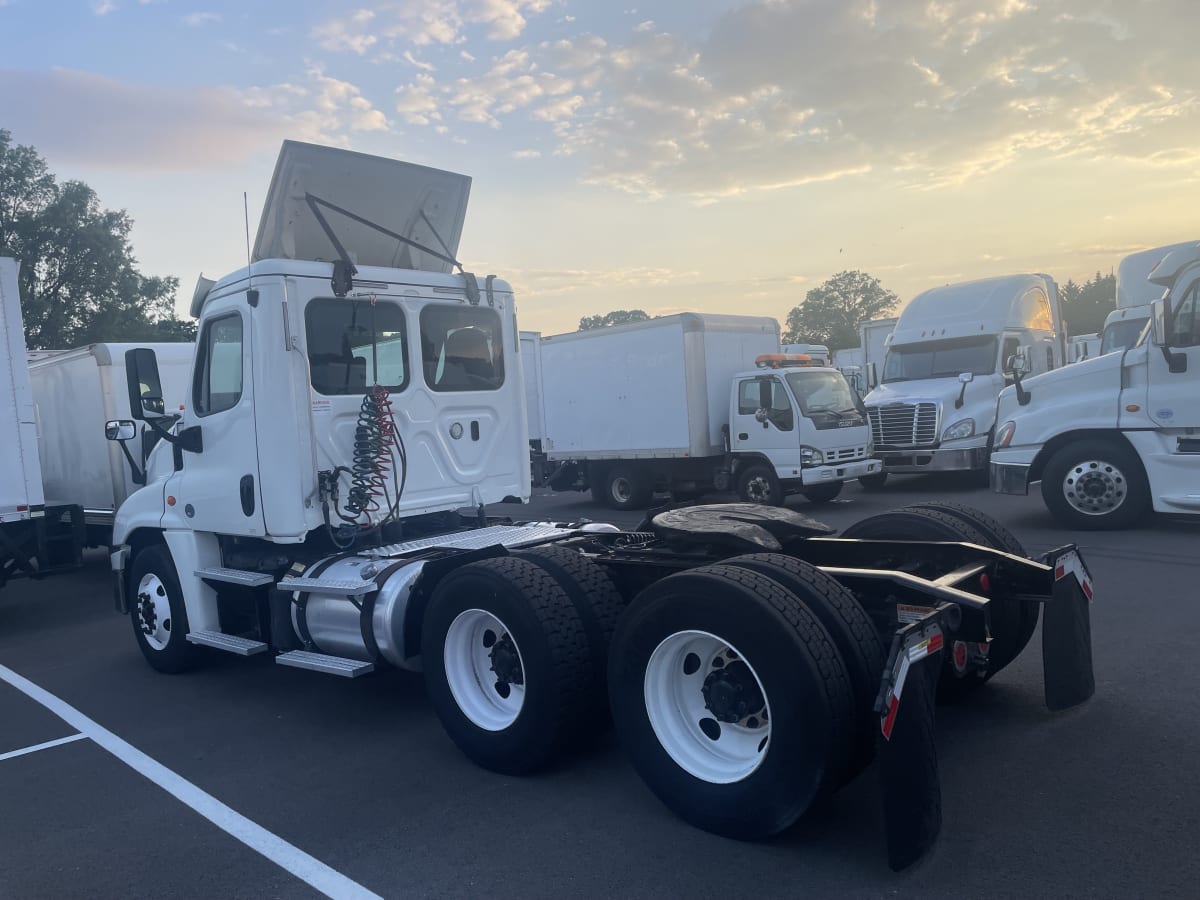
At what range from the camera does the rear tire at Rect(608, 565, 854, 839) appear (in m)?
3.22

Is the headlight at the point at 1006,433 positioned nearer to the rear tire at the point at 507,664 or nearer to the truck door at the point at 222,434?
the rear tire at the point at 507,664

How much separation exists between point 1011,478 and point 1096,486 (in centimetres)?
92

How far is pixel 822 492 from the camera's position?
1440cm

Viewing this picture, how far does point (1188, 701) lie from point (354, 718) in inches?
185

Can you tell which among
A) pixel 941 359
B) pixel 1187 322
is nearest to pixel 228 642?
pixel 1187 322

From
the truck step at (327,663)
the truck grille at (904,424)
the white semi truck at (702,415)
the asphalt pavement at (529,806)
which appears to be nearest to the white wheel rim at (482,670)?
the asphalt pavement at (529,806)

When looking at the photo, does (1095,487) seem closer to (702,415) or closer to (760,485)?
(760,485)

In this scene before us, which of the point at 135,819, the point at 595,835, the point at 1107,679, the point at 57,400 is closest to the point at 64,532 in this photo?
the point at 57,400

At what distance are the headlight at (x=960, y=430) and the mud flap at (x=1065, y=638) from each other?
35.8 ft

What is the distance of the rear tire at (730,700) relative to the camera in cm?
322

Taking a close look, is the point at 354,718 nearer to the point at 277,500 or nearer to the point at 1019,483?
the point at 277,500

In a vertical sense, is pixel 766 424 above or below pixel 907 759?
above

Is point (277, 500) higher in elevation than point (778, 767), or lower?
higher

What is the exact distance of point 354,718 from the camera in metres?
5.37
